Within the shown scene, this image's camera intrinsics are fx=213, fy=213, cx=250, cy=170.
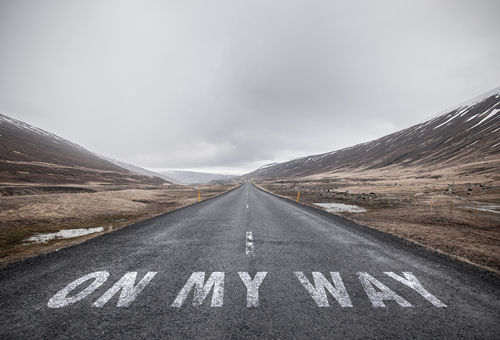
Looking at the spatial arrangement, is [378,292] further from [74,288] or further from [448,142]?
[448,142]

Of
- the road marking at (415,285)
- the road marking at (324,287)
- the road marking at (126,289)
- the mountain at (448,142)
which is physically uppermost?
the mountain at (448,142)

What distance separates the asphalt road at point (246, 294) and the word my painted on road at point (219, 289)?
22mm

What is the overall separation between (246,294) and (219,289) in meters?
0.58

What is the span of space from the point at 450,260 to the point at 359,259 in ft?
8.89

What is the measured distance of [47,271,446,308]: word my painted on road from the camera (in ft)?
12.9

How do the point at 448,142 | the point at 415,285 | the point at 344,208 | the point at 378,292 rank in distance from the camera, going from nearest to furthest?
the point at 378,292 < the point at 415,285 < the point at 344,208 < the point at 448,142

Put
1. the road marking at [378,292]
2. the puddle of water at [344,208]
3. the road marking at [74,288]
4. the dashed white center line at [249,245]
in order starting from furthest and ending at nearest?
the puddle of water at [344,208], the dashed white center line at [249,245], the road marking at [378,292], the road marking at [74,288]

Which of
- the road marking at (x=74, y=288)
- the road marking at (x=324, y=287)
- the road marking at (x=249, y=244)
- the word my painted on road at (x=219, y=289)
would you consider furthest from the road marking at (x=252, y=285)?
the road marking at (x=74, y=288)

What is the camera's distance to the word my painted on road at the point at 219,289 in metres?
3.93

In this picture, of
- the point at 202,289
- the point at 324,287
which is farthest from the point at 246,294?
the point at 324,287

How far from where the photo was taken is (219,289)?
14.3 feet

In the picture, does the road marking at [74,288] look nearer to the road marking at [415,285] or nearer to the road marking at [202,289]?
the road marking at [202,289]

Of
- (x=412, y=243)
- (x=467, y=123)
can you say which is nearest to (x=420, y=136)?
(x=467, y=123)

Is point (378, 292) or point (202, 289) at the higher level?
point (378, 292)
